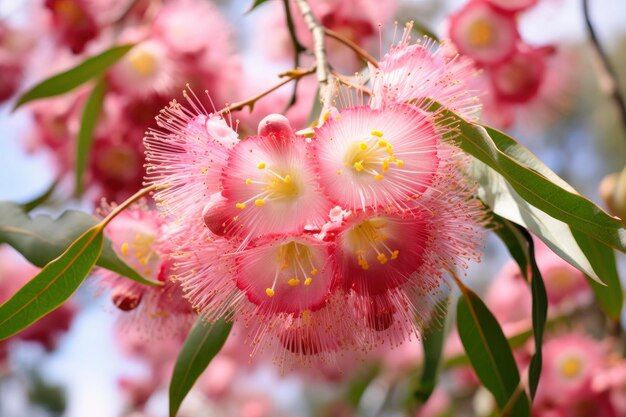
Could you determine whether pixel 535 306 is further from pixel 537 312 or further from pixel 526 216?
pixel 526 216

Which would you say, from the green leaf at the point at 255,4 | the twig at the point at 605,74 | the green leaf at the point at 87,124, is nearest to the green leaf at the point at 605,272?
the twig at the point at 605,74

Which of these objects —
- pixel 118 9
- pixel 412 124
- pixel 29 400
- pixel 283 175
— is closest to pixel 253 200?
pixel 283 175

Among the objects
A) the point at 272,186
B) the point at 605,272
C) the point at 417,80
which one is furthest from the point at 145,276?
the point at 605,272

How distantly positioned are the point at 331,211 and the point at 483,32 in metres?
0.87

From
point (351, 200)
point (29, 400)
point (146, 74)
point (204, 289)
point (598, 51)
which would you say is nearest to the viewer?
point (351, 200)

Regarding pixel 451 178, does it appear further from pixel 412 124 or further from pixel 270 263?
pixel 270 263

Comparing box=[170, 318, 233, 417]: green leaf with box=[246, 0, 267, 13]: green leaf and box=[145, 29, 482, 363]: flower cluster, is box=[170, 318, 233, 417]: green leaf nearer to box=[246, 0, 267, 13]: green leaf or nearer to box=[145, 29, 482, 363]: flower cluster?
box=[145, 29, 482, 363]: flower cluster

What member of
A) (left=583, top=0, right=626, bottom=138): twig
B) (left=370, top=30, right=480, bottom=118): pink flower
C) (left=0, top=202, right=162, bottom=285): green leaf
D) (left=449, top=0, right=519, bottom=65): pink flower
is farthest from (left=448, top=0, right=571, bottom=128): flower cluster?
(left=0, top=202, right=162, bottom=285): green leaf

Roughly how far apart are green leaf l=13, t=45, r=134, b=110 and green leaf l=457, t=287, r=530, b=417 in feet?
2.61

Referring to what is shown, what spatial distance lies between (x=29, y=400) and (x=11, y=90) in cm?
440

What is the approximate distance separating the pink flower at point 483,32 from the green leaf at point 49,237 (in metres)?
0.82

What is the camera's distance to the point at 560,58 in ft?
6.17

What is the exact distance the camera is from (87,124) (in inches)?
61.9

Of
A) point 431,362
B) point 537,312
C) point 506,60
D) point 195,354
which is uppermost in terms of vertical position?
point 506,60
